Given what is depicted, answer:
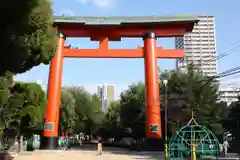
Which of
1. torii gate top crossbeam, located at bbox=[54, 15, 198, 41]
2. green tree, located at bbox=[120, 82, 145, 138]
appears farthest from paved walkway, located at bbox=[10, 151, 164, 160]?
torii gate top crossbeam, located at bbox=[54, 15, 198, 41]

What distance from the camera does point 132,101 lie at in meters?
35.6

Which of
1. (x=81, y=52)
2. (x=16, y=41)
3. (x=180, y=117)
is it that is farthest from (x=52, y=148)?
(x=16, y=41)

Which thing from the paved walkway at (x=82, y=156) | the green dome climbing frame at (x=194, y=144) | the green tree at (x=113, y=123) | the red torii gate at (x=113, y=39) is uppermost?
the red torii gate at (x=113, y=39)

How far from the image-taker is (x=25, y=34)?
9.41 metres

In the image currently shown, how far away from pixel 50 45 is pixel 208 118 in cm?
1701

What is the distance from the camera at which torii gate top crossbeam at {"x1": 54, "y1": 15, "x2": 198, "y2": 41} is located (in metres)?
27.5

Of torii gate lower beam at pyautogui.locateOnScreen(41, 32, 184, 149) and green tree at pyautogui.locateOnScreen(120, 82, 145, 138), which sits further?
green tree at pyautogui.locateOnScreen(120, 82, 145, 138)

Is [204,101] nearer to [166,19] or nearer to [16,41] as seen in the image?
[166,19]

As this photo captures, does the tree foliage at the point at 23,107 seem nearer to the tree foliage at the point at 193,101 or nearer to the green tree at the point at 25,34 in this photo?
the tree foliage at the point at 193,101

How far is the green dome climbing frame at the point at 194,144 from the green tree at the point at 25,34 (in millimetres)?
6649

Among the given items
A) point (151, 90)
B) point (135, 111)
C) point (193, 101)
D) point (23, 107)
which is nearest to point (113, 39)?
point (151, 90)

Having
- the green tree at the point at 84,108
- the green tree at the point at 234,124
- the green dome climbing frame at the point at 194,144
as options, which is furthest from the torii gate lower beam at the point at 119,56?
the green tree at the point at 84,108

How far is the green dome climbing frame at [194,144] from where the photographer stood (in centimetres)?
1430

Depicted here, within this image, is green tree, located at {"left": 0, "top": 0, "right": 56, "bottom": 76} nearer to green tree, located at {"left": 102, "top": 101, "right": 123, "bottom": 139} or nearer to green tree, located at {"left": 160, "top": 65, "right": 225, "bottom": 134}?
green tree, located at {"left": 160, "top": 65, "right": 225, "bottom": 134}
